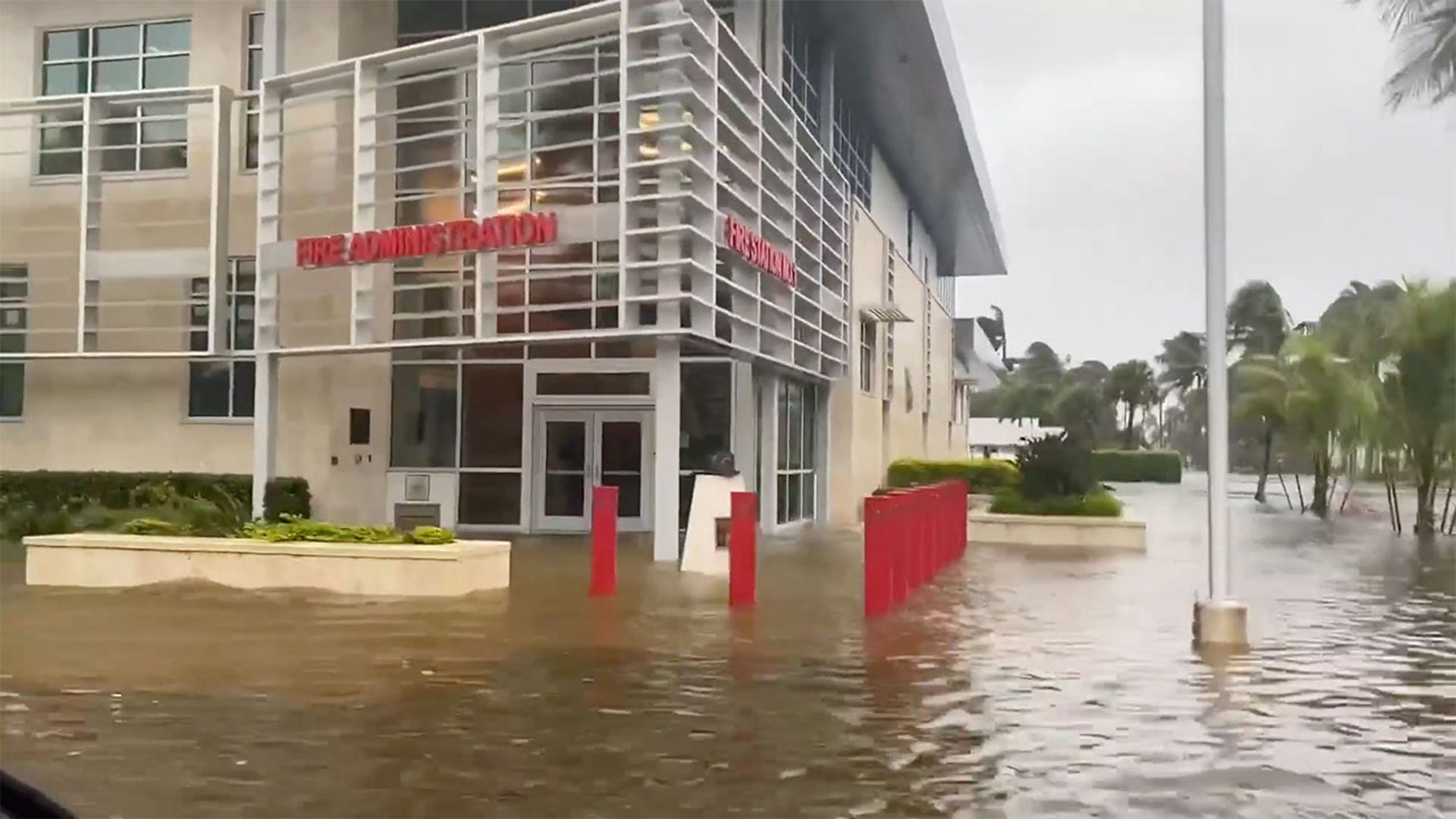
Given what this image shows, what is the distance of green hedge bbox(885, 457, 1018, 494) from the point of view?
118ft

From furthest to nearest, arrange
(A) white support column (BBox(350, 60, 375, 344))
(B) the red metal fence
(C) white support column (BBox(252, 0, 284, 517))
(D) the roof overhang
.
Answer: (D) the roof overhang, (C) white support column (BBox(252, 0, 284, 517)), (A) white support column (BBox(350, 60, 375, 344)), (B) the red metal fence

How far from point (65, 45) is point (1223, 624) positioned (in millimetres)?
22024

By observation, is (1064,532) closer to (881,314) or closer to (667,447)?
(667,447)

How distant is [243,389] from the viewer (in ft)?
75.4

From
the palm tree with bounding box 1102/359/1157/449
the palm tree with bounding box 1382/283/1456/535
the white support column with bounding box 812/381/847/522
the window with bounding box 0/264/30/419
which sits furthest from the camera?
the palm tree with bounding box 1102/359/1157/449

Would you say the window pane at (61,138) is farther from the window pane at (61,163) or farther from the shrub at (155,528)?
the shrub at (155,528)

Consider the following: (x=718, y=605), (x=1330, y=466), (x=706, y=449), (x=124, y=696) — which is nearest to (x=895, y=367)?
(x=1330, y=466)

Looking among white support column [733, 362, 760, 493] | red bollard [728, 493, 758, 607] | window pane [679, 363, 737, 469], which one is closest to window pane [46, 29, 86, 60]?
window pane [679, 363, 737, 469]

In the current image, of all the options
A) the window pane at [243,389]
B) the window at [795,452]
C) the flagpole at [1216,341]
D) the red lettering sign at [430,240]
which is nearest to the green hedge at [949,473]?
the window at [795,452]

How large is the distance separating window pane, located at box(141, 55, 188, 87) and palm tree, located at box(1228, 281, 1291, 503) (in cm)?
2543

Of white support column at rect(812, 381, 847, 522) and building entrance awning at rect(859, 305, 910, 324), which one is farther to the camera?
building entrance awning at rect(859, 305, 910, 324)

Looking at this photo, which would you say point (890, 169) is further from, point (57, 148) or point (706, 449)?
point (57, 148)

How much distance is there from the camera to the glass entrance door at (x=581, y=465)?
23.4 m

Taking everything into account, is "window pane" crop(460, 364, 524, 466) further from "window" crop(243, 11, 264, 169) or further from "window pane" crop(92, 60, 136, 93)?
"window pane" crop(92, 60, 136, 93)
